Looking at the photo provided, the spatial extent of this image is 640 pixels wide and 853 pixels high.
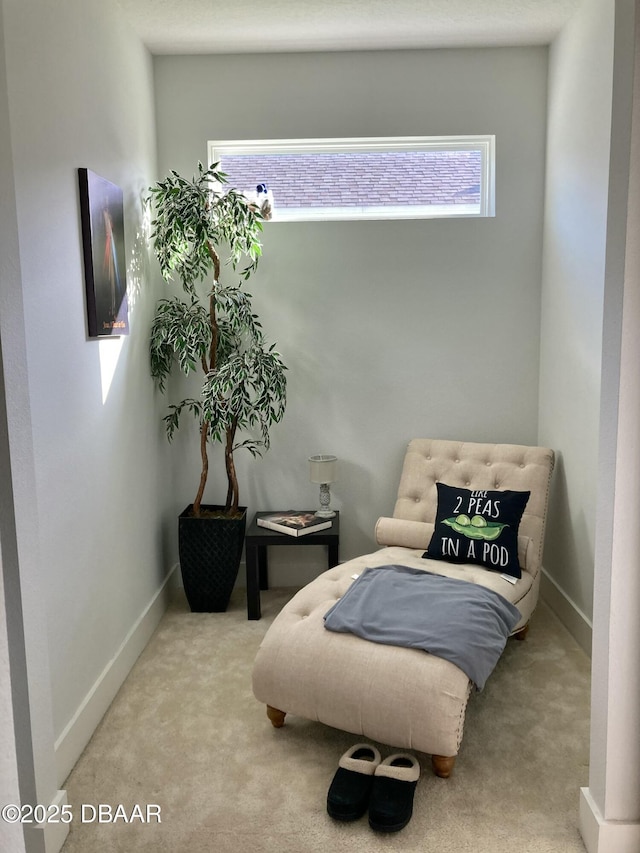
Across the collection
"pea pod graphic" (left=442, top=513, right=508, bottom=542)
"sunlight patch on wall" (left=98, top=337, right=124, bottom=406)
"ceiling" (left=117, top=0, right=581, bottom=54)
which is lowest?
"pea pod graphic" (left=442, top=513, right=508, bottom=542)

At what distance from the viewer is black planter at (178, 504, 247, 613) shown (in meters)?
3.38

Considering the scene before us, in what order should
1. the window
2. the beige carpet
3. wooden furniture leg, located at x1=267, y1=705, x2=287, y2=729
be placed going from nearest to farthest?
1. the beige carpet
2. wooden furniture leg, located at x1=267, y1=705, x2=287, y2=729
3. the window

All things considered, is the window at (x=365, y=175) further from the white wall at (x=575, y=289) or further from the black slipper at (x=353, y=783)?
the black slipper at (x=353, y=783)

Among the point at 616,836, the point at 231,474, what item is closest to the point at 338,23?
the point at 231,474

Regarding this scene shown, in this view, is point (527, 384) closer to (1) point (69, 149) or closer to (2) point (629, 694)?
(2) point (629, 694)

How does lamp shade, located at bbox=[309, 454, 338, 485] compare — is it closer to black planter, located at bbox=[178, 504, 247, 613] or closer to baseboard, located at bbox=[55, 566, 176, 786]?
black planter, located at bbox=[178, 504, 247, 613]

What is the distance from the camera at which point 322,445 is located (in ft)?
12.3

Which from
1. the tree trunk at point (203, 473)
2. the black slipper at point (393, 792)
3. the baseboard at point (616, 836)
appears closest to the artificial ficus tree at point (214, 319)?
the tree trunk at point (203, 473)

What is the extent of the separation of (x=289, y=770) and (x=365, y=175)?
279 cm

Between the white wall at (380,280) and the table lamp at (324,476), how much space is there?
7.6 inches

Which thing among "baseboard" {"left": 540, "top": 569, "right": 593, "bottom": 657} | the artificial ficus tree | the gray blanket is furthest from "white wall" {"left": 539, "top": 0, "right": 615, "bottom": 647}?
the artificial ficus tree

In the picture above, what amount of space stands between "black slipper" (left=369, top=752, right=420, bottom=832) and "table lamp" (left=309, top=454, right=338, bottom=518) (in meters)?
1.53

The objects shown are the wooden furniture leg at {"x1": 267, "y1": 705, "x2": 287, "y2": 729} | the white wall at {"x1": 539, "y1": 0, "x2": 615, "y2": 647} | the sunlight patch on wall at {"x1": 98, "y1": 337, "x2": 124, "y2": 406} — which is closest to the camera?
the wooden furniture leg at {"x1": 267, "y1": 705, "x2": 287, "y2": 729}

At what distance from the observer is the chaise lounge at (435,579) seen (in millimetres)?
2127
